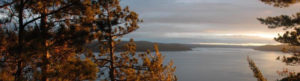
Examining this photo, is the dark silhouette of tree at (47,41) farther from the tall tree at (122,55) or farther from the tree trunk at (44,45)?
the tall tree at (122,55)

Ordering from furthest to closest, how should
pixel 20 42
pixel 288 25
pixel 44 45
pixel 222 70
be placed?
pixel 222 70 < pixel 288 25 < pixel 44 45 < pixel 20 42

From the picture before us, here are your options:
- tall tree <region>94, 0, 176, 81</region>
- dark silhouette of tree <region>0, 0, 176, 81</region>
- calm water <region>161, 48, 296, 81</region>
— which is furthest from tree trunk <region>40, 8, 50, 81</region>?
calm water <region>161, 48, 296, 81</region>

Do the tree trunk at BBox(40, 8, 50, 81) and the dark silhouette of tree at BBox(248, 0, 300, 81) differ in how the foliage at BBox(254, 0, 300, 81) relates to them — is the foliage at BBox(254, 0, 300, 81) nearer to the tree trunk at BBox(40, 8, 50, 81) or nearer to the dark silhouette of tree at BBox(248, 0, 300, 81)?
the dark silhouette of tree at BBox(248, 0, 300, 81)

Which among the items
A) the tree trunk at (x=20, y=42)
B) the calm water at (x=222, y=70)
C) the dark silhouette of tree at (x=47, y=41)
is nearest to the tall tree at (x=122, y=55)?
the dark silhouette of tree at (x=47, y=41)

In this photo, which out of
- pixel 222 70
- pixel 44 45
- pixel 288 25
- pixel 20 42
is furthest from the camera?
pixel 222 70

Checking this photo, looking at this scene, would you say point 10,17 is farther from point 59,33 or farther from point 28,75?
point 28,75

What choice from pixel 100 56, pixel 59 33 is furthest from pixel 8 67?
pixel 100 56

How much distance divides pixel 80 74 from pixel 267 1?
9.30m

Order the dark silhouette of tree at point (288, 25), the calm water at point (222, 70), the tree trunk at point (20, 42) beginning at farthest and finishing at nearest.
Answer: the calm water at point (222, 70) → the dark silhouette of tree at point (288, 25) → the tree trunk at point (20, 42)

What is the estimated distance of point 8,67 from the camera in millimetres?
6617

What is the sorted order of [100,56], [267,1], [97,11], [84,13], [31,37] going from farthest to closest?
[100,56] < [267,1] < [97,11] < [84,13] < [31,37]

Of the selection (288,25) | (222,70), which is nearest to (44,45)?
(288,25)

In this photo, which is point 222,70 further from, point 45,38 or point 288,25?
point 45,38

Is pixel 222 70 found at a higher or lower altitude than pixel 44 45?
lower
